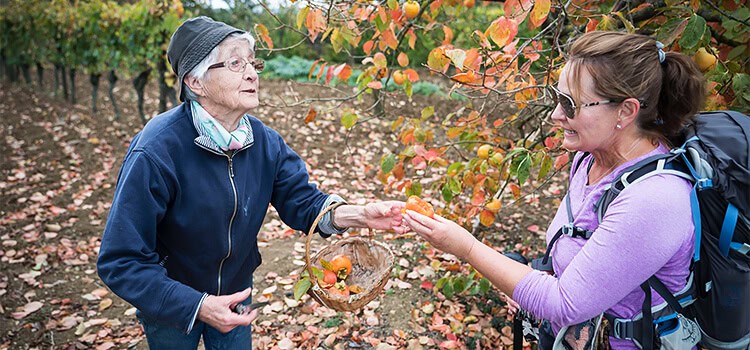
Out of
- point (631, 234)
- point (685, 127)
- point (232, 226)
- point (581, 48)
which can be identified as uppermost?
point (581, 48)

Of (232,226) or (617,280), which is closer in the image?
(617,280)

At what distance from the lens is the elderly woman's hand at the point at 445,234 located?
1.73m

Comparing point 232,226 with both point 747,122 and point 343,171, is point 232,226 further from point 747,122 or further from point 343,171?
point 343,171

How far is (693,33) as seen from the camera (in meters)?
2.00

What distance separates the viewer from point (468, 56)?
2438 millimetres

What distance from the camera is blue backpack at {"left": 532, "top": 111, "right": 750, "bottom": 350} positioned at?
1.40 meters

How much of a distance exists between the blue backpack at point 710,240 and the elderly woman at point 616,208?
0.03 meters

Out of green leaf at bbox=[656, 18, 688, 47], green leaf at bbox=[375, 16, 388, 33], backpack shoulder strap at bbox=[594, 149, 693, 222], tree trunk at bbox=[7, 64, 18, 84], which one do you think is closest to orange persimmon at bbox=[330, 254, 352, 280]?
green leaf at bbox=[375, 16, 388, 33]

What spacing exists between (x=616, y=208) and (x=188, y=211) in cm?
139

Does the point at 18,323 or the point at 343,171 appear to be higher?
the point at 18,323

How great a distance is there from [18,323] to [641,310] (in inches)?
163

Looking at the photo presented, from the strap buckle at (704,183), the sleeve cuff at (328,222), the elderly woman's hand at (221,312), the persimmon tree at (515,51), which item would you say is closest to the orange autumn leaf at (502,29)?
the persimmon tree at (515,51)

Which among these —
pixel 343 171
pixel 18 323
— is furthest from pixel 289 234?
pixel 18 323

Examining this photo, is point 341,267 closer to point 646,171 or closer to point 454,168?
point 454,168
